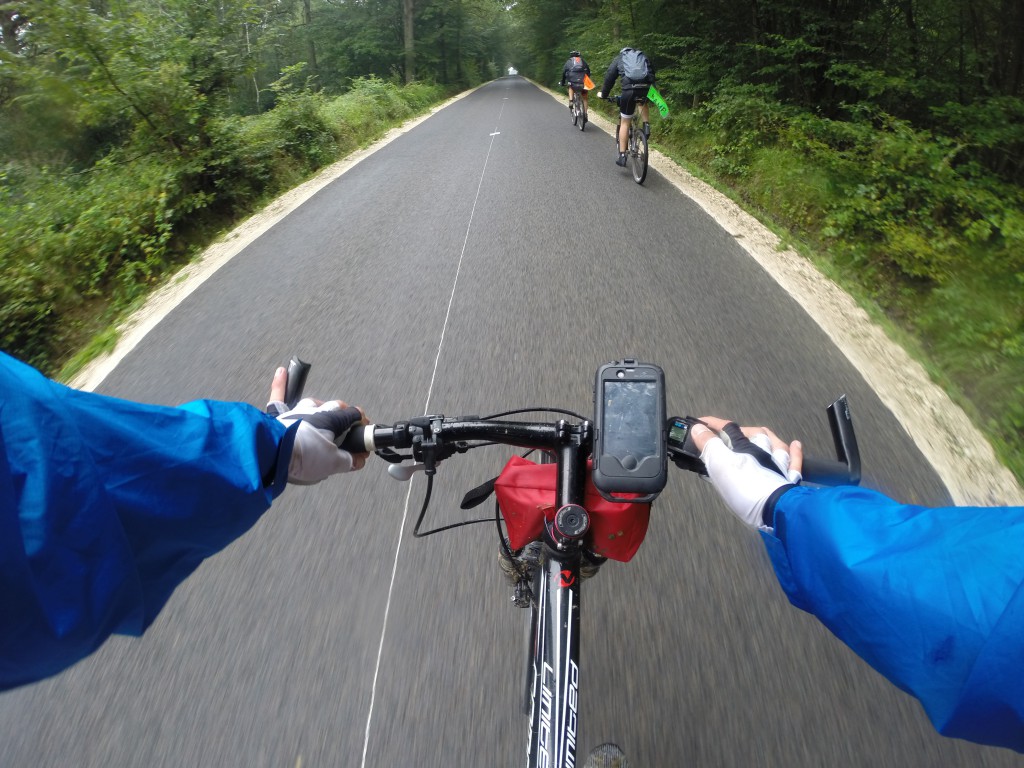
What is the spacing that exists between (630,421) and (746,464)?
0.29 m

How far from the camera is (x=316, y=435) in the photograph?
145 cm

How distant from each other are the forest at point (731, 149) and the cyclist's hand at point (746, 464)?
2679mm

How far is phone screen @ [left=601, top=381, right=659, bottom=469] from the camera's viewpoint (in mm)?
1180

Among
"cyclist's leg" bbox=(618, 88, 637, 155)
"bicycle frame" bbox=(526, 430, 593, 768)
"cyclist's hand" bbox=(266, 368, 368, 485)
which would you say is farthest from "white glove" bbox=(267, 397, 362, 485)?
"cyclist's leg" bbox=(618, 88, 637, 155)

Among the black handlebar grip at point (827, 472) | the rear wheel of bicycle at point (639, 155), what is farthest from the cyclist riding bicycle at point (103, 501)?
the rear wheel of bicycle at point (639, 155)

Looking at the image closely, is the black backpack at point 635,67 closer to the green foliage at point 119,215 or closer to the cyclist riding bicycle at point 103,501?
the green foliage at point 119,215

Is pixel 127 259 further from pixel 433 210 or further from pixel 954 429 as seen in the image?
pixel 954 429

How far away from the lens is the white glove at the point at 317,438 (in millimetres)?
1423

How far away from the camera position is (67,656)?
1004 mm

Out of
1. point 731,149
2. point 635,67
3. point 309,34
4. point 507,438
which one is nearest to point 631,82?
point 635,67

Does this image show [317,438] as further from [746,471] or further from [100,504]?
[746,471]

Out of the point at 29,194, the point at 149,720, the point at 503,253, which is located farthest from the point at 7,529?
the point at 29,194

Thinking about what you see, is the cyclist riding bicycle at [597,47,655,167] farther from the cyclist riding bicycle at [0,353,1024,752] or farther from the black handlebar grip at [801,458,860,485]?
the cyclist riding bicycle at [0,353,1024,752]

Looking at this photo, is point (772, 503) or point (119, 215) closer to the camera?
point (772, 503)
